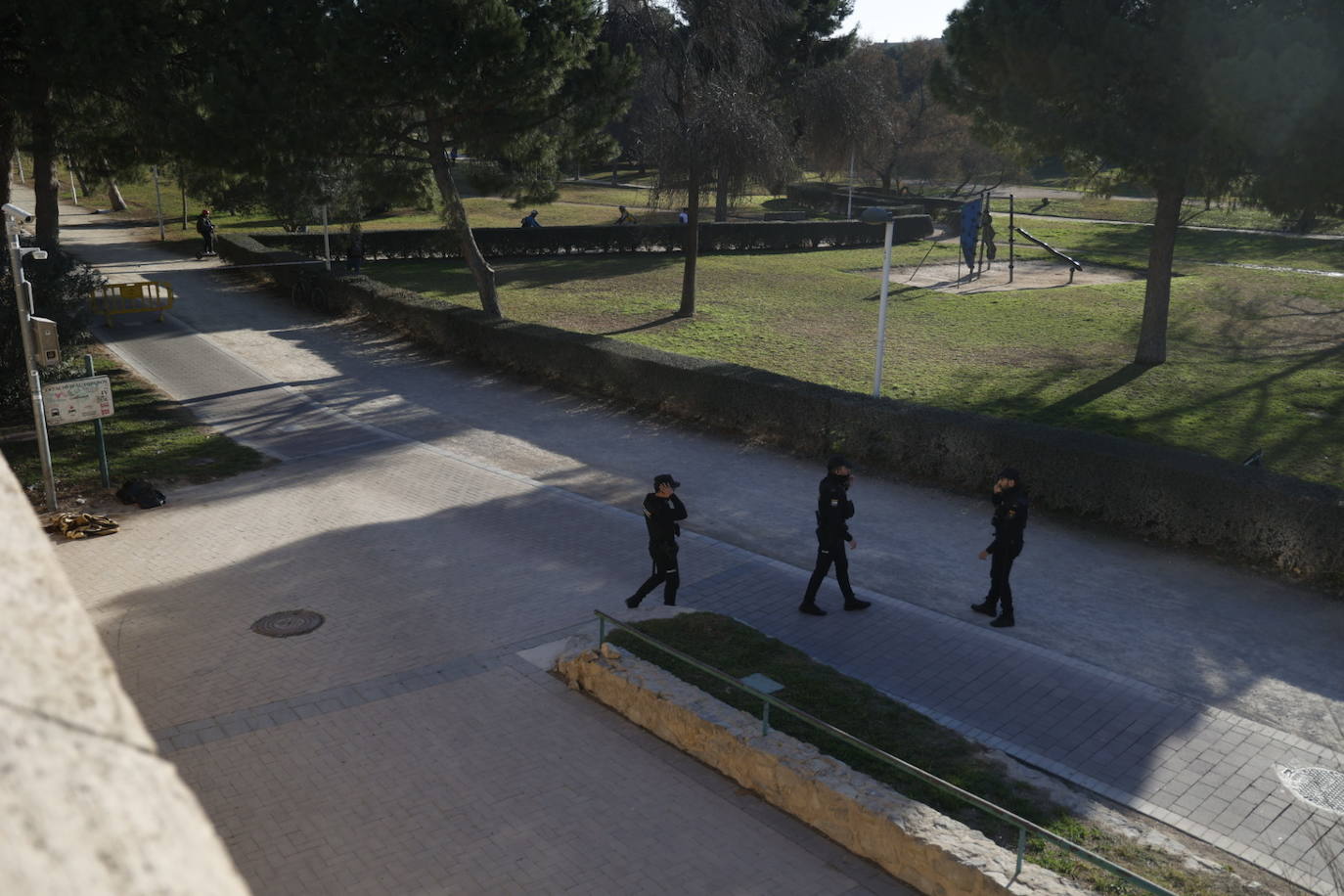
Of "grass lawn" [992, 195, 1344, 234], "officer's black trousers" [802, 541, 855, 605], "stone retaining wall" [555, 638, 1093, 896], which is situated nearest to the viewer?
"stone retaining wall" [555, 638, 1093, 896]

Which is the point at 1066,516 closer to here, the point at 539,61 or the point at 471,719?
the point at 471,719

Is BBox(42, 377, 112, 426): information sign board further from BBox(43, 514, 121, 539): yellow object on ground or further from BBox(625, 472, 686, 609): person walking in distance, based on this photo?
BBox(625, 472, 686, 609): person walking in distance

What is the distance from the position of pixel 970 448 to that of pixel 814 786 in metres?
7.78

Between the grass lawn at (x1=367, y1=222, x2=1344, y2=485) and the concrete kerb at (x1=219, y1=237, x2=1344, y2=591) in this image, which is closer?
the concrete kerb at (x1=219, y1=237, x2=1344, y2=591)

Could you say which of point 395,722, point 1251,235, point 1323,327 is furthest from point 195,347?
point 1251,235

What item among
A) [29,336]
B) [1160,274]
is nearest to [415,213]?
[1160,274]

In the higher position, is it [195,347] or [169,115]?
[169,115]

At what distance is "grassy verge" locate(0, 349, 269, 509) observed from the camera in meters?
14.0

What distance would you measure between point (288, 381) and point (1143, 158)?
51.5 ft

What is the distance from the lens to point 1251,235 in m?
43.6

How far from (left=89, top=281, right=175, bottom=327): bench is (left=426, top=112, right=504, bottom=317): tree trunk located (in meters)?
7.52

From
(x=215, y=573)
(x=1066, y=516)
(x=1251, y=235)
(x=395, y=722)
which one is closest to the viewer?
(x=395, y=722)

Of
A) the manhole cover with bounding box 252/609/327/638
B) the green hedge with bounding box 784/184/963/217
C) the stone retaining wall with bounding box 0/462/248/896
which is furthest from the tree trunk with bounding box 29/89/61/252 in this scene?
the green hedge with bounding box 784/184/963/217

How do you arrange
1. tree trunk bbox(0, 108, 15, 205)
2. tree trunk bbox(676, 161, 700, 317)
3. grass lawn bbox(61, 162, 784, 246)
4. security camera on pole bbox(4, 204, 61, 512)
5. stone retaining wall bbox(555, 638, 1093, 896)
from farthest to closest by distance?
grass lawn bbox(61, 162, 784, 246) → tree trunk bbox(676, 161, 700, 317) → tree trunk bbox(0, 108, 15, 205) → security camera on pole bbox(4, 204, 61, 512) → stone retaining wall bbox(555, 638, 1093, 896)
